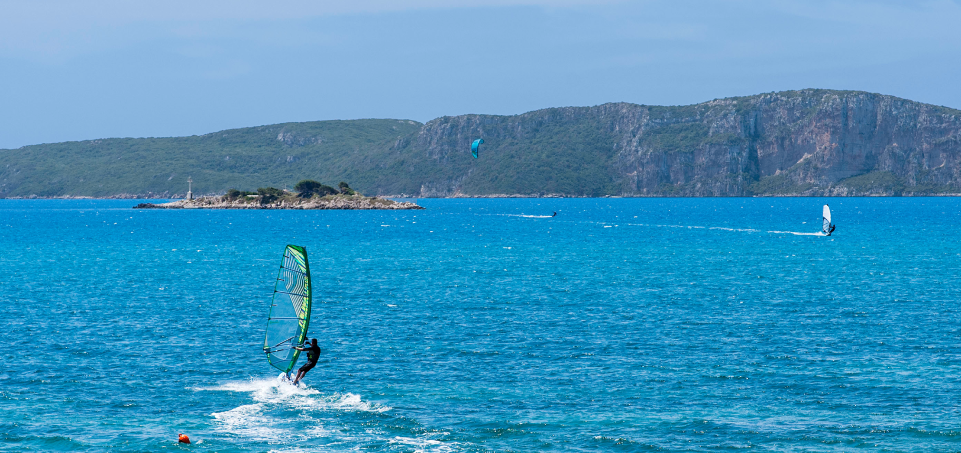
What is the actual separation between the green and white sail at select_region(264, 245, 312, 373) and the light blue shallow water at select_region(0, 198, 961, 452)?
1513 mm

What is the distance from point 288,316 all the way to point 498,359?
988 cm

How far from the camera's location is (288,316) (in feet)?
116

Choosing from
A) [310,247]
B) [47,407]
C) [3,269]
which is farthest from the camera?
[310,247]

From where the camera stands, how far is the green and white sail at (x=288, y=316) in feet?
114

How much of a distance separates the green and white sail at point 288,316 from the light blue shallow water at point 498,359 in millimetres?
1513

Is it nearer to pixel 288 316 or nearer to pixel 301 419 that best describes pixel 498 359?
pixel 288 316

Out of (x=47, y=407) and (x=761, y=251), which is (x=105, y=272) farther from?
(x=761, y=251)

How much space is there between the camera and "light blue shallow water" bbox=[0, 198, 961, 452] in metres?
30.2

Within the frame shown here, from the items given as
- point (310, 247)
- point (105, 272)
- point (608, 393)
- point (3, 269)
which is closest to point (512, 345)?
point (608, 393)

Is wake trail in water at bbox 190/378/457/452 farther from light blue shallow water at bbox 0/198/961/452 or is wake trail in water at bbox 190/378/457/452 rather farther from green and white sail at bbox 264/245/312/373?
green and white sail at bbox 264/245/312/373

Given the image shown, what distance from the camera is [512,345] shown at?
145 ft

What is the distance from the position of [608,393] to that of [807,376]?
327 inches

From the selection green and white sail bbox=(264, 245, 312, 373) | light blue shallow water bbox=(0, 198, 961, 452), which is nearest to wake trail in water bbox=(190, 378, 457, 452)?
light blue shallow water bbox=(0, 198, 961, 452)

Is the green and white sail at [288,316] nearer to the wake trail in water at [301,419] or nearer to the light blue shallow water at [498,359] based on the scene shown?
the wake trail in water at [301,419]
